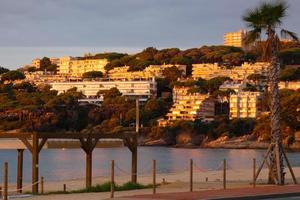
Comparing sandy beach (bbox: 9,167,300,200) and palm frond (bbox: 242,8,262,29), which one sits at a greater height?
palm frond (bbox: 242,8,262,29)

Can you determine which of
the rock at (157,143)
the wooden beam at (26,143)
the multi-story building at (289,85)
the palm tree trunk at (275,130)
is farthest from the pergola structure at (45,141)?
the multi-story building at (289,85)

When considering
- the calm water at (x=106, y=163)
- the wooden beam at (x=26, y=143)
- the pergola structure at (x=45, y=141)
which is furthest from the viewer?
the calm water at (x=106, y=163)

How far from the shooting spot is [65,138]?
27.2 metres

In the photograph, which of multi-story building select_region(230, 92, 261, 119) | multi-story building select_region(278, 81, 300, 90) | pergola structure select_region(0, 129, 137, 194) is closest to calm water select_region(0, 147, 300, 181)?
pergola structure select_region(0, 129, 137, 194)

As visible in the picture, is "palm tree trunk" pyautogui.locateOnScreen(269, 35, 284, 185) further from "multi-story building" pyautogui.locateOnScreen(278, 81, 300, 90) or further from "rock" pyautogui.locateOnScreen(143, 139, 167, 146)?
"multi-story building" pyautogui.locateOnScreen(278, 81, 300, 90)

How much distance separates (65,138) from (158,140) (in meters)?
156

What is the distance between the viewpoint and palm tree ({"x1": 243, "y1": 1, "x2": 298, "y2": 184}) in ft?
89.9

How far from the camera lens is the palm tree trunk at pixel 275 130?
89.8 feet

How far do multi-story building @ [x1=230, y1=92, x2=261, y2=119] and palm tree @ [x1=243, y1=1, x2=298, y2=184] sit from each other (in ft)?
534

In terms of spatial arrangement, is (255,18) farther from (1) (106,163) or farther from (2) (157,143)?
(2) (157,143)

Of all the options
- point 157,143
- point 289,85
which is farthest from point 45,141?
point 289,85

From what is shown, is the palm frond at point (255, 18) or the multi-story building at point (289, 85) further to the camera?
the multi-story building at point (289, 85)

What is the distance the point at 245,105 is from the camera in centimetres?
19250

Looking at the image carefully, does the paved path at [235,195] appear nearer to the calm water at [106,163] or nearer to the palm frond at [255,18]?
the palm frond at [255,18]
